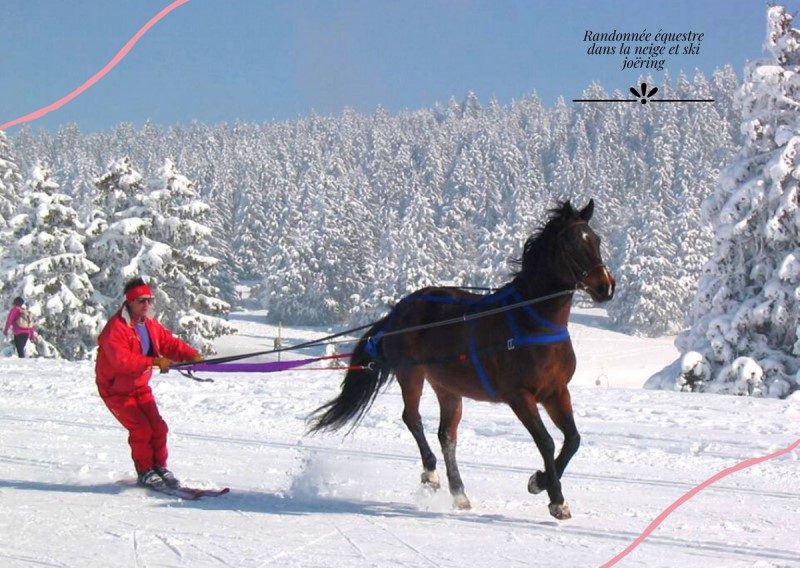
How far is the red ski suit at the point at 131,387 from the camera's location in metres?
7.13

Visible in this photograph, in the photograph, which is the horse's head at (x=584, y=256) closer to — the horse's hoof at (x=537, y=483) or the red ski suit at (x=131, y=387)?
the horse's hoof at (x=537, y=483)

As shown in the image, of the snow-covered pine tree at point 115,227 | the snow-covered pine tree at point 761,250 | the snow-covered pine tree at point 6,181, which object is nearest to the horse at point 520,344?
the snow-covered pine tree at point 761,250

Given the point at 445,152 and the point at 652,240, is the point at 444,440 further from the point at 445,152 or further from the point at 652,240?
the point at 445,152

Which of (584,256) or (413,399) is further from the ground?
(584,256)

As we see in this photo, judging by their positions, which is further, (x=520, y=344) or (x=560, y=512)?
(x=520, y=344)

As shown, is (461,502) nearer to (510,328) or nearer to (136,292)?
(510,328)

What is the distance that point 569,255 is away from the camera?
6.29 metres

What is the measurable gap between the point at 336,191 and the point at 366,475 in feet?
263

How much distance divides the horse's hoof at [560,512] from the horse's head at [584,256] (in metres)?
1.60

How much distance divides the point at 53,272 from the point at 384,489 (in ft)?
88.8

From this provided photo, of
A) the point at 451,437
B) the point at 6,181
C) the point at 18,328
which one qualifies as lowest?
the point at 18,328

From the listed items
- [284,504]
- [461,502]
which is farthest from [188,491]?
[461,502]

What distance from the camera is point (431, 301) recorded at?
7.77 meters

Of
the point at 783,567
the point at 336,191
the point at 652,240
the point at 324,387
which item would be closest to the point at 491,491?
the point at 783,567
